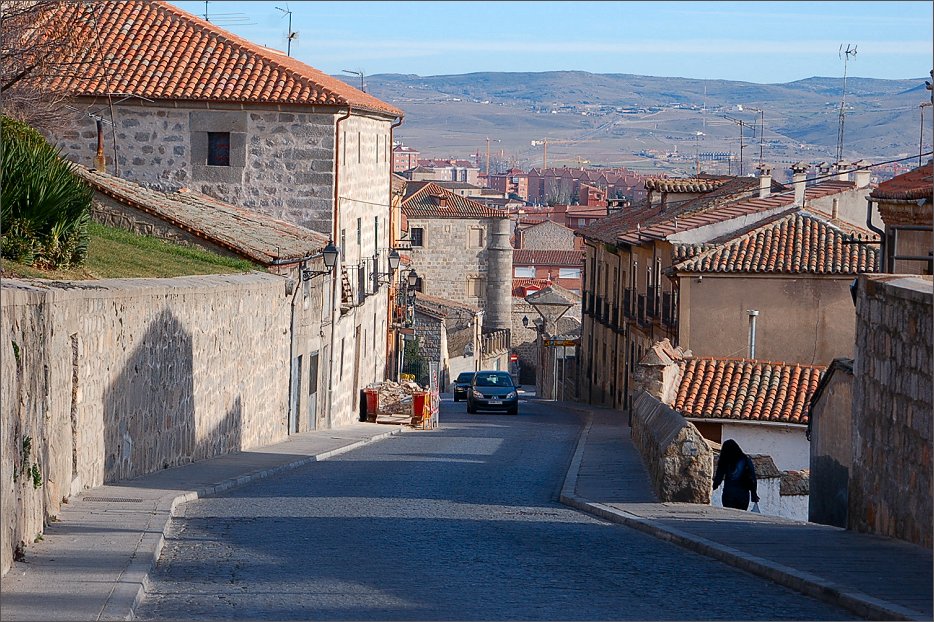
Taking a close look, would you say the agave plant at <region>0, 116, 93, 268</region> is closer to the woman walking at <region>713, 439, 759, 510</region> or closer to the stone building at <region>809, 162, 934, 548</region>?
the woman walking at <region>713, 439, 759, 510</region>

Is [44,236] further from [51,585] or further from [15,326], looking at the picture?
[51,585]

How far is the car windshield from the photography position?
44594 mm

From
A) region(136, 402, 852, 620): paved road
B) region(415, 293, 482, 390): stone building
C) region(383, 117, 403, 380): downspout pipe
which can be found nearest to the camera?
region(136, 402, 852, 620): paved road

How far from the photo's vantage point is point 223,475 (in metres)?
17.8

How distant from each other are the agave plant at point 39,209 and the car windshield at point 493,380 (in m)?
27.6

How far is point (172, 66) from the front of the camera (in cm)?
3112

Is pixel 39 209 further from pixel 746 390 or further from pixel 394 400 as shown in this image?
pixel 394 400

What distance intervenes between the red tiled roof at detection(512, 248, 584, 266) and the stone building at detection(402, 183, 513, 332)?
12.9 m

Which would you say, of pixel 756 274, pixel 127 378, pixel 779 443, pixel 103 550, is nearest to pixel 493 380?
pixel 756 274

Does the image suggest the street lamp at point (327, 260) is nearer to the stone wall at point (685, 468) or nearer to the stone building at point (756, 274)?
the stone building at point (756, 274)

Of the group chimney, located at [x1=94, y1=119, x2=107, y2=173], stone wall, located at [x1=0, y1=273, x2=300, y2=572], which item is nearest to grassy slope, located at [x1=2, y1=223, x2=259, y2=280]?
stone wall, located at [x1=0, y1=273, x2=300, y2=572]

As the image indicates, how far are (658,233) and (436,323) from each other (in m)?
28.0

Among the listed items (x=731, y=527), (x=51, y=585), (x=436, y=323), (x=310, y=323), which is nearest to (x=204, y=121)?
(x=310, y=323)

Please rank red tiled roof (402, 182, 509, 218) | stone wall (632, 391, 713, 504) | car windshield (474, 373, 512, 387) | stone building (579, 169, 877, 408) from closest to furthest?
stone wall (632, 391, 713, 504) < stone building (579, 169, 877, 408) < car windshield (474, 373, 512, 387) < red tiled roof (402, 182, 509, 218)
